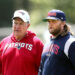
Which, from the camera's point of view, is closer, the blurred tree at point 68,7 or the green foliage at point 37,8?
the blurred tree at point 68,7

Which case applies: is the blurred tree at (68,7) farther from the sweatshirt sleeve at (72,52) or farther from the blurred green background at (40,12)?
the sweatshirt sleeve at (72,52)

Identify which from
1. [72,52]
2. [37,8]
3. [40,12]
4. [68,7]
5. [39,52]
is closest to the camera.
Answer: [72,52]

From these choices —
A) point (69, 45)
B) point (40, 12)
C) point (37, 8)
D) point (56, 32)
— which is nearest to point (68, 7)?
point (40, 12)

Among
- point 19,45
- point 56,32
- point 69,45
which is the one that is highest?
point 56,32

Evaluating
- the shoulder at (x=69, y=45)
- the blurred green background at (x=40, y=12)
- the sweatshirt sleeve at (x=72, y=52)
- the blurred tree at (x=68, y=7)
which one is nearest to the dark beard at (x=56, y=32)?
the shoulder at (x=69, y=45)

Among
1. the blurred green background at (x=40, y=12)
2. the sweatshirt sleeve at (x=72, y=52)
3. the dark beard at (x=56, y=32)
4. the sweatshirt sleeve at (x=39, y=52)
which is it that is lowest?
the blurred green background at (x=40, y=12)

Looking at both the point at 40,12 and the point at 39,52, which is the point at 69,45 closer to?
the point at 39,52

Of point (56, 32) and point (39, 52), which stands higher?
point (56, 32)

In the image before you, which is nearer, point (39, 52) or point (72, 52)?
point (72, 52)

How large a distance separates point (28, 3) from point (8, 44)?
2322 centimetres

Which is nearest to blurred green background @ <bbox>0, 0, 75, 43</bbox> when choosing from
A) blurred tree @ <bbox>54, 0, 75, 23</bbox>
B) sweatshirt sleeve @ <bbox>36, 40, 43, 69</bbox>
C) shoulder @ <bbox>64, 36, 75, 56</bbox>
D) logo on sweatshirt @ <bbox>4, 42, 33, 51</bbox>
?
blurred tree @ <bbox>54, 0, 75, 23</bbox>

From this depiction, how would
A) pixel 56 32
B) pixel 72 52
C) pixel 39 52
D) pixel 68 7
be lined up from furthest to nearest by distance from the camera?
pixel 68 7
pixel 39 52
pixel 56 32
pixel 72 52

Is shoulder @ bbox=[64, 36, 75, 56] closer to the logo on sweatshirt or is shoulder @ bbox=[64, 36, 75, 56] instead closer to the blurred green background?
the logo on sweatshirt

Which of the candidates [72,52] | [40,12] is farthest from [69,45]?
[40,12]
